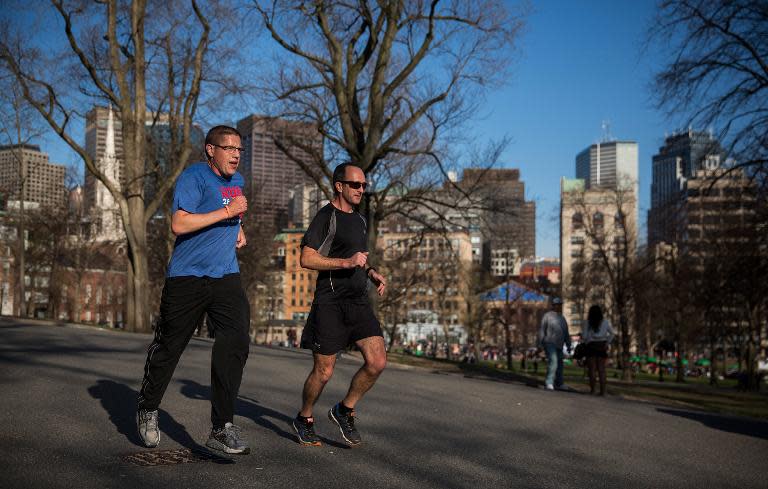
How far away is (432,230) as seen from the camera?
26422 millimetres

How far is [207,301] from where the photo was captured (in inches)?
209

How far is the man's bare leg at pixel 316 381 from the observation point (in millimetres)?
6000

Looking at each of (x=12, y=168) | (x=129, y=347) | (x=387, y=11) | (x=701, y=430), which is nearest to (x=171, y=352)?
(x=701, y=430)

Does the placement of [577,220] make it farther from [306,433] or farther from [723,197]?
[306,433]

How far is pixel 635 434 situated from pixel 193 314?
16.4 feet

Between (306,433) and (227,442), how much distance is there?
89 cm

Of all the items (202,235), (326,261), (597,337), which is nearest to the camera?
(202,235)

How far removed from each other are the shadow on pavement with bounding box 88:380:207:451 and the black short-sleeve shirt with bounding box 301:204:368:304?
1312 millimetres

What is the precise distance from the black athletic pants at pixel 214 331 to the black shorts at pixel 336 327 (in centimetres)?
76

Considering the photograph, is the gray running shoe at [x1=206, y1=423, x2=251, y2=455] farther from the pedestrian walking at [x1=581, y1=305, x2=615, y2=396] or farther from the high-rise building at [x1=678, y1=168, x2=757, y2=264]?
the high-rise building at [x1=678, y1=168, x2=757, y2=264]

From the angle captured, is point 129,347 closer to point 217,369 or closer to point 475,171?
point 217,369

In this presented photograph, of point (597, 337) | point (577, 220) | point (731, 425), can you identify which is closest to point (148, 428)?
point (731, 425)

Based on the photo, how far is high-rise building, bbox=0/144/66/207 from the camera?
37.8 meters

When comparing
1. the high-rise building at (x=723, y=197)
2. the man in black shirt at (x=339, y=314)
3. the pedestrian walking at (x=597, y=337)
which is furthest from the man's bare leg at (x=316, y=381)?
the high-rise building at (x=723, y=197)
